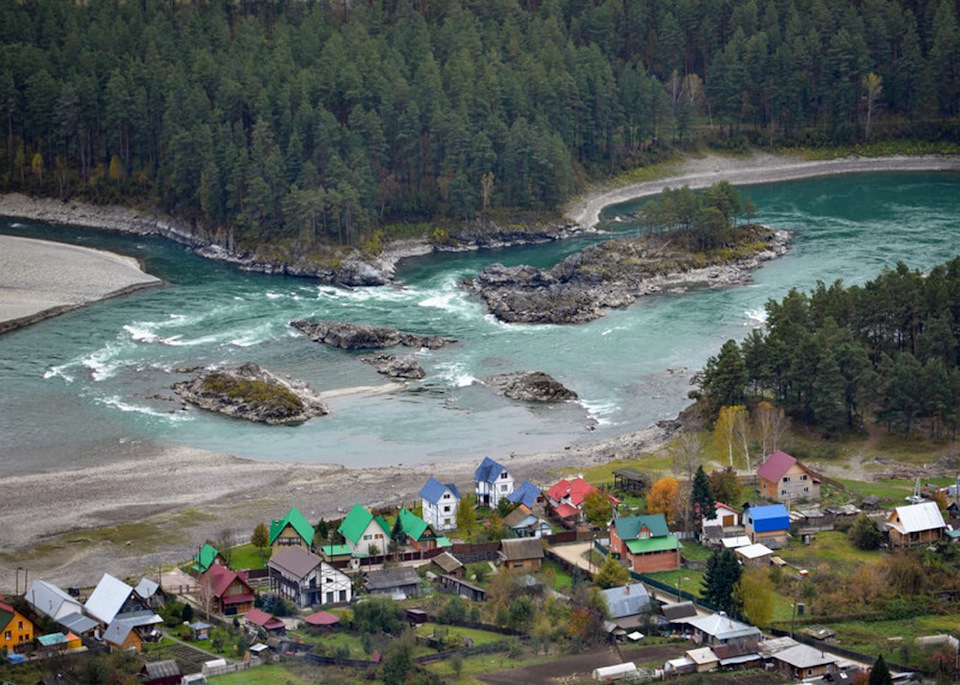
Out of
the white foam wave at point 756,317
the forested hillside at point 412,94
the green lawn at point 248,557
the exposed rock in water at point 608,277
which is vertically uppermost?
the forested hillside at point 412,94

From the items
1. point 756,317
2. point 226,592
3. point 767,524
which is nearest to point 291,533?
point 226,592

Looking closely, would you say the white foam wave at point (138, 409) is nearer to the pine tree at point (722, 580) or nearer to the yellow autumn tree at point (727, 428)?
the yellow autumn tree at point (727, 428)

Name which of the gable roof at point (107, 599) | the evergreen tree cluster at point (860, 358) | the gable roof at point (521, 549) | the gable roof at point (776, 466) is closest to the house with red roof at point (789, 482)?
the gable roof at point (776, 466)

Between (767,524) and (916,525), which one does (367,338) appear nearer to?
(767,524)

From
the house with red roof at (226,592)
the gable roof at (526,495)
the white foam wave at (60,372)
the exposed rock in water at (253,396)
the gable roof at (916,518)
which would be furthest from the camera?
the white foam wave at (60,372)

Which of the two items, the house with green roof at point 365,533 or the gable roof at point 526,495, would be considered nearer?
the house with green roof at point 365,533
